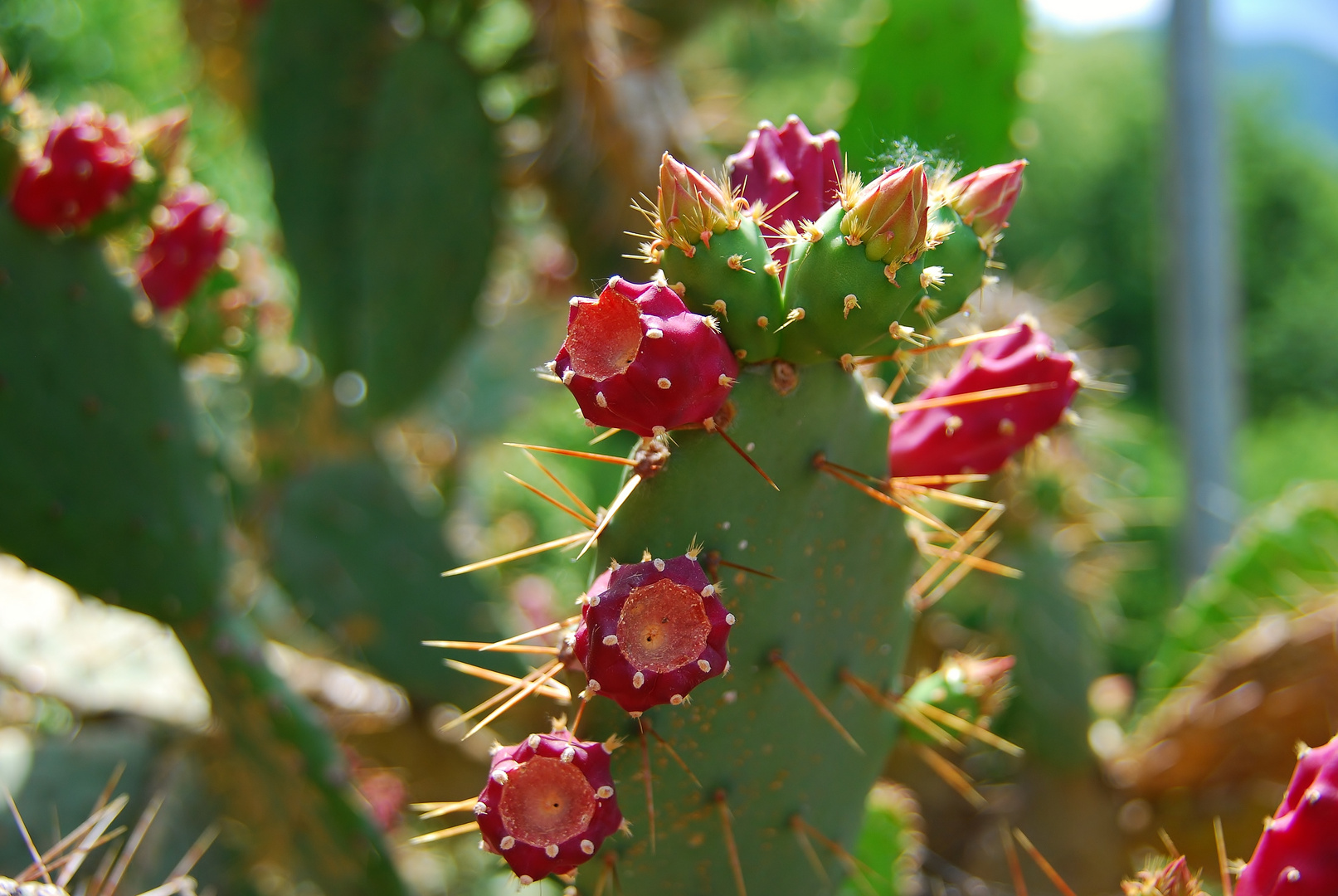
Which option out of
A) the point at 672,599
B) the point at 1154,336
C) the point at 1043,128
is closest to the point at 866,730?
the point at 672,599

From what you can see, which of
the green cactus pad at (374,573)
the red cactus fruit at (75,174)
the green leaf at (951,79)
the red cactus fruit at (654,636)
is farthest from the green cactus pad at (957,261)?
the green cactus pad at (374,573)

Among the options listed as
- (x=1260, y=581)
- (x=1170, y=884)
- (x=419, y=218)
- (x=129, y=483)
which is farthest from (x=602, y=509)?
(x=1260, y=581)

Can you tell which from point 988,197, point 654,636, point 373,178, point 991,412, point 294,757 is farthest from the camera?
point 373,178

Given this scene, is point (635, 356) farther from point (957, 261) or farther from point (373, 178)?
point (373, 178)

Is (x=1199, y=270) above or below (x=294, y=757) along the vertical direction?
above

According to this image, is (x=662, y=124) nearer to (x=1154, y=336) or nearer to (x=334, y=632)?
(x=334, y=632)

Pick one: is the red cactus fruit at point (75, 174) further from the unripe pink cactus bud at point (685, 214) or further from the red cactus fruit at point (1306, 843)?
the red cactus fruit at point (1306, 843)

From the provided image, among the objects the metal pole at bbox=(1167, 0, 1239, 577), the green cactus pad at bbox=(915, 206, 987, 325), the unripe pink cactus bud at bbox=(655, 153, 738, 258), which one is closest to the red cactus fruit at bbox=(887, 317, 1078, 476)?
the green cactus pad at bbox=(915, 206, 987, 325)
